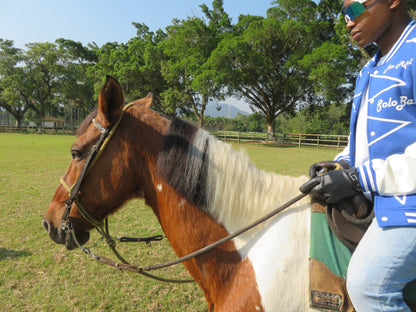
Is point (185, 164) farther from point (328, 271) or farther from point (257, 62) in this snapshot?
point (257, 62)

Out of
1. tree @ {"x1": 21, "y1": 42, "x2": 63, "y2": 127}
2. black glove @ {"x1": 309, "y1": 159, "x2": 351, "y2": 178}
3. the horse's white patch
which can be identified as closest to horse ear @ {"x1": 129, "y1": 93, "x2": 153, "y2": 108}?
the horse's white patch

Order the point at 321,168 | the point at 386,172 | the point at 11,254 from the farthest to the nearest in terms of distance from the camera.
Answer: the point at 11,254
the point at 321,168
the point at 386,172

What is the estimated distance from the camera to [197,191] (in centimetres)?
166

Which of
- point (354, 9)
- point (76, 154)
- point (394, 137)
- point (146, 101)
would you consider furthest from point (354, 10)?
point (76, 154)

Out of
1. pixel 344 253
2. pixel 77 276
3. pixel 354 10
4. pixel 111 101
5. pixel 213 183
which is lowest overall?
pixel 77 276

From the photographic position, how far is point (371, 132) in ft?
4.15

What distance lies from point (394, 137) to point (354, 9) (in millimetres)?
694

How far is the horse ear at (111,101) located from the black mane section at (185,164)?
383mm

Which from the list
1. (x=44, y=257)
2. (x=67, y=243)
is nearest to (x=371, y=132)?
(x=67, y=243)

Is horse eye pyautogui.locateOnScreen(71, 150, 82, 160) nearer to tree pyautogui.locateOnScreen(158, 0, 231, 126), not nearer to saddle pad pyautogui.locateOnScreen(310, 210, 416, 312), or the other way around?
saddle pad pyautogui.locateOnScreen(310, 210, 416, 312)

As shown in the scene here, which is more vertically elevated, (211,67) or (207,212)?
(211,67)

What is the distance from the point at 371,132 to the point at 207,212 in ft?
3.41

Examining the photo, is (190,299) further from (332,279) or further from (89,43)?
(89,43)

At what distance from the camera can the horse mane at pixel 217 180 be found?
5.31ft
